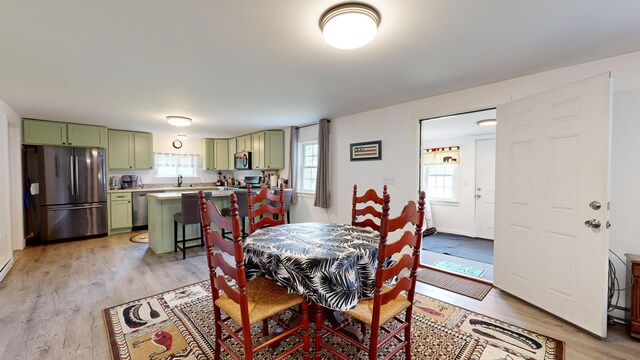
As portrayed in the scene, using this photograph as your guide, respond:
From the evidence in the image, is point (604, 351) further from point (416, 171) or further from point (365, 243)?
point (416, 171)

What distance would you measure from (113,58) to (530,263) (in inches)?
161

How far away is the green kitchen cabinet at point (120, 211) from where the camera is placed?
17.4 ft

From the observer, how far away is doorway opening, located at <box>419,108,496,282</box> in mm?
4410

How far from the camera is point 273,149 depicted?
555 centimetres

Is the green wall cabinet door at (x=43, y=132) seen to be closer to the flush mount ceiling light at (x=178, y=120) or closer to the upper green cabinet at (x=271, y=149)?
the flush mount ceiling light at (x=178, y=120)

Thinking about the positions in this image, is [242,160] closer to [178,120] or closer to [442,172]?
[178,120]

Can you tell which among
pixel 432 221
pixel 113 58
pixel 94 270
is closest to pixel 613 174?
pixel 432 221

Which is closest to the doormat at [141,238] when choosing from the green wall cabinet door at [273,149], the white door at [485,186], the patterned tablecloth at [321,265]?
the green wall cabinet door at [273,149]

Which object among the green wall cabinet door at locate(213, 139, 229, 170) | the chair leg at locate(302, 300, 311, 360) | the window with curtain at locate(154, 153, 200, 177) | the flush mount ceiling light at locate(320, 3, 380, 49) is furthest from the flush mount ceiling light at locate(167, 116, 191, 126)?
the chair leg at locate(302, 300, 311, 360)

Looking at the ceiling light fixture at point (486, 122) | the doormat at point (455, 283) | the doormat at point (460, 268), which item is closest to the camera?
the doormat at point (455, 283)

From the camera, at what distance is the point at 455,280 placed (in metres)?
3.08

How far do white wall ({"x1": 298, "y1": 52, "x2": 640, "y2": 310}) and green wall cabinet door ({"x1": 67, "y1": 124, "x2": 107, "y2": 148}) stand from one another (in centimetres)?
Result: 439

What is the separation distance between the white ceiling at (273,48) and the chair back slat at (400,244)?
4.37ft

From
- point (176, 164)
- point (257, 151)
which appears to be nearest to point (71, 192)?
point (176, 164)
